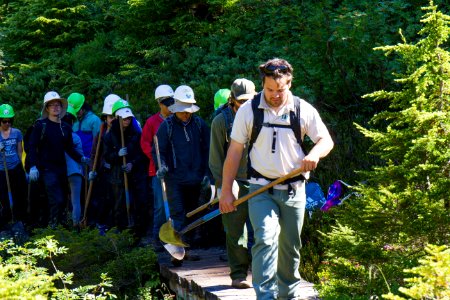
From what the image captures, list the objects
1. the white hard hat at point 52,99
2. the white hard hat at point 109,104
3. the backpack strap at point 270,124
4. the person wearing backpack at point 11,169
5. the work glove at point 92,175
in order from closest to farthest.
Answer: the backpack strap at point 270,124 < the white hard hat at point 109,104 < the white hard hat at point 52,99 < the work glove at point 92,175 < the person wearing backpack at point 11,169

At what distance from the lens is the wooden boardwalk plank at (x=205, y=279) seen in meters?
7.71

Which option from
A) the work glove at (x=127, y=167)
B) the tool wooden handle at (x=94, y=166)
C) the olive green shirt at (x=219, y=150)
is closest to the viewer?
the olive green shirt at (x=219, y=150)

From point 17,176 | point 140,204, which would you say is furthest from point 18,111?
point 140,204

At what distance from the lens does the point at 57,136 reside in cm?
1228

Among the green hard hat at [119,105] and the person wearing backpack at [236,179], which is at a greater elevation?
the green hard hat at [119,105]

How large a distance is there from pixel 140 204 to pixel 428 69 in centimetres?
598

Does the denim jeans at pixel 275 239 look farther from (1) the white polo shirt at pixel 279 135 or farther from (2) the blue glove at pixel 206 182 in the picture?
(2) the blue glove at pixel 206 182

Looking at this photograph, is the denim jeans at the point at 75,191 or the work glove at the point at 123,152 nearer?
the work glove at the point at 123,152

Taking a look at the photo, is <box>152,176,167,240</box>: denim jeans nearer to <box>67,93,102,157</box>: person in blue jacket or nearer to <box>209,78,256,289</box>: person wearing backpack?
<box>209,78,256,289</box>: person wearing backpack

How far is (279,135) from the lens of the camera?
642 cm

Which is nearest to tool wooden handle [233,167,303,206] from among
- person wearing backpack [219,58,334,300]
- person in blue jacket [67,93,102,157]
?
person wearing backpack [219,58,334,300]

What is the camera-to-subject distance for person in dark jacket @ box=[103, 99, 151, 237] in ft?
37.6

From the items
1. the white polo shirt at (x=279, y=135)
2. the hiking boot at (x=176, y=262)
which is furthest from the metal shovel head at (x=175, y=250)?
the white polo shirt at (x=279, y=135)

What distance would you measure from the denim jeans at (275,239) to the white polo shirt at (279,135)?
0.15 metres
